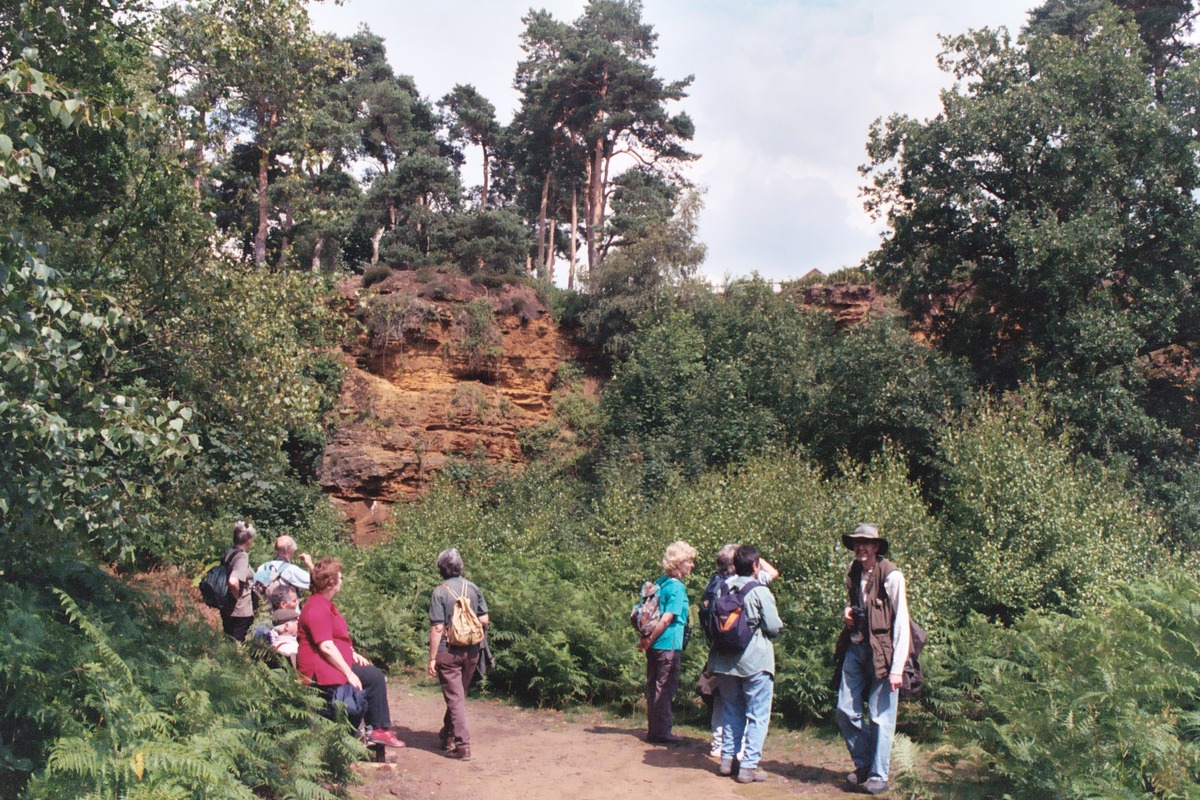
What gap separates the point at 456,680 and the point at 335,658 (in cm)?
143

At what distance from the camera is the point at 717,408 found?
26.1 m

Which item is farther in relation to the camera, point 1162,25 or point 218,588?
point 1162,25

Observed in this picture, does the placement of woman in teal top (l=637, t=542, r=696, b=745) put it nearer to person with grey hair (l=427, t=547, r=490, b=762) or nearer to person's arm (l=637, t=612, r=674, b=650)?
person's arm (l=637, t=612, r=674, b=650)

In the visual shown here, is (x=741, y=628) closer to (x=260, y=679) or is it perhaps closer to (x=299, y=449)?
(x=260, y=679)

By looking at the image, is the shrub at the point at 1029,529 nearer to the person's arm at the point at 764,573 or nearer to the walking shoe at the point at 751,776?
the person's arm at the point at 764,573

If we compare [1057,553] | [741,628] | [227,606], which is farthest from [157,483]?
[1057,553]

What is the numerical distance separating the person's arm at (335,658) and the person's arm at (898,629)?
3911 mm

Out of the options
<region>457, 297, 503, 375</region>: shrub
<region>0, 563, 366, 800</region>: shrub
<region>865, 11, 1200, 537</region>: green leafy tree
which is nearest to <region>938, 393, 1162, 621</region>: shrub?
<region>865, 11, 1200, 537</region>: green leafy tree

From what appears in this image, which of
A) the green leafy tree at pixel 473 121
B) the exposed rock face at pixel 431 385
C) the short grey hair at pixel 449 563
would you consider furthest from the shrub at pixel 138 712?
the green leafy tree at pixel 473 121

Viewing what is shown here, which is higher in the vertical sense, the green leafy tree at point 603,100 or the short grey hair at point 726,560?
the green leafy tree at point 603,100

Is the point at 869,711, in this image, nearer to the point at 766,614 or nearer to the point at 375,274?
the point at 766,614

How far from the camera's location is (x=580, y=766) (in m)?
8.34

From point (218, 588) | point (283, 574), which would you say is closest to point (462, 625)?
point (283, 574)

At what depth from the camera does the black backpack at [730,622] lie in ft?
25.1
